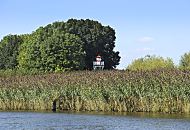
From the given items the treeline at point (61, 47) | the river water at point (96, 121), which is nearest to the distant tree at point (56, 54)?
the treeline at point (61, 47)

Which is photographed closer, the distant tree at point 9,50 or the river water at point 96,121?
Answer: the river water at point 96,121

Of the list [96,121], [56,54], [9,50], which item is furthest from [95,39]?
[96,121]

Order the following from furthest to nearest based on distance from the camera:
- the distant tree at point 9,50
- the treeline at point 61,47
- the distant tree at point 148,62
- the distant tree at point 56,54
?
the distant tree at point 9,50 < the distant tree at point 148,62 < the treeline at point 61,47 < the distant tree at point 56,54

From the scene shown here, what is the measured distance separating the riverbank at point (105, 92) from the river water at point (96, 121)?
4.61 ft

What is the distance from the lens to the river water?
2227 cm

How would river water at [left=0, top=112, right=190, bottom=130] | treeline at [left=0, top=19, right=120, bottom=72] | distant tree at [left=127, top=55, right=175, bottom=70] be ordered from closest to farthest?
river water at [left=0, top=112, right=190, bottom=130]
treeline at [left=0, top=19, right=120, bottom=72]
distant tree at [left=127, top=55, right=175, bottom=70]

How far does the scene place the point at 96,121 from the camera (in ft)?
81.1

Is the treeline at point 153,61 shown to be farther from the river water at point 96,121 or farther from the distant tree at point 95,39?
the river water at point 96,121

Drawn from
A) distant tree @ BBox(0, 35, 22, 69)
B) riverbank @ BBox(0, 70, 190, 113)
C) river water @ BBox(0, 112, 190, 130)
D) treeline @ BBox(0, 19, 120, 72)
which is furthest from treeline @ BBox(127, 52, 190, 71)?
river water @ BBox(0, 112, 190, 130)

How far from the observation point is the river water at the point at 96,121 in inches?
877

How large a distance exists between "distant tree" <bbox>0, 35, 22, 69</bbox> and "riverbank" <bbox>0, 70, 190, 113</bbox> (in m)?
51.9

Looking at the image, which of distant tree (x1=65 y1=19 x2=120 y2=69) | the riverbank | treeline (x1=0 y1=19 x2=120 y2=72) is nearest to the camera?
the riverbank

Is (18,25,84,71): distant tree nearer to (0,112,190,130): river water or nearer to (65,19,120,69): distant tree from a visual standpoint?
(65,19,120,69): distant tree

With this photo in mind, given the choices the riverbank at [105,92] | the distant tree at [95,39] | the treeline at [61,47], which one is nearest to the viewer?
the riverbank at [105,92]
